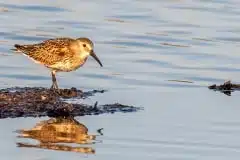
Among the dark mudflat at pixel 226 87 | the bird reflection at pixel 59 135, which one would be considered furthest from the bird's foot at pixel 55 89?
the dark mudflat at pixel 226 87

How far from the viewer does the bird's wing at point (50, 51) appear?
722 inches

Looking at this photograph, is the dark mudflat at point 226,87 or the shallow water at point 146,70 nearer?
the shallow water at point 146,70

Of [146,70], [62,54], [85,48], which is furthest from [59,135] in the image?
[146,70]

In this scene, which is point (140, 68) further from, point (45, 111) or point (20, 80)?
point (45, 111)

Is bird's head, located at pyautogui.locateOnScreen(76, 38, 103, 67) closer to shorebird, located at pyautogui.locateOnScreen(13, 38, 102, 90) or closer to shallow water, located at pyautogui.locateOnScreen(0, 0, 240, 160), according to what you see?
shorebird, located at pyautogui.locateOnScreen(13, 38, 102, 90)

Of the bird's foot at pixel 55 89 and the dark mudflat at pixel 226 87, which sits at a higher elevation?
the dark mudflat at pixel 226 87

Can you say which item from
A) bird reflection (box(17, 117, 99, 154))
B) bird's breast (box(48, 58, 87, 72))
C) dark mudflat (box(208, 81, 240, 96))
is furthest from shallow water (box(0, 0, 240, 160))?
bird's breast (box(48, 58, 87, 72))

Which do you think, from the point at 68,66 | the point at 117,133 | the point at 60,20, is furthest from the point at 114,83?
the point at 60,20

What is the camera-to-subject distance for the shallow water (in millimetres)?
14133

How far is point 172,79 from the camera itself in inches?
766

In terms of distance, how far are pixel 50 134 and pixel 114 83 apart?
4323mm

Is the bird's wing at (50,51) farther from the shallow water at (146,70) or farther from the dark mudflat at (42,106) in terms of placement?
the dark mudflat at (42,106)

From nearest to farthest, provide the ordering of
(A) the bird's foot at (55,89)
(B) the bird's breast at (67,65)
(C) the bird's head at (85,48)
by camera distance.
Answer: (A) the bird's foot at (55,89) → (B) the bird's breast at (67,65) → (C) the bird's head at (85,48)

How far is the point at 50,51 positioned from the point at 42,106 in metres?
2.44
